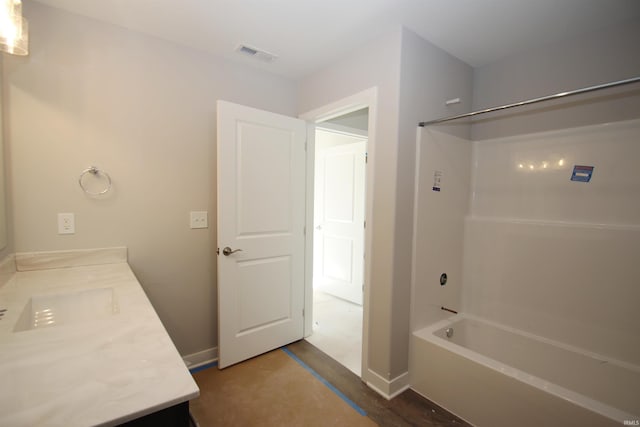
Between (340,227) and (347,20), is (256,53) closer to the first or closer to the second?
(347,20)

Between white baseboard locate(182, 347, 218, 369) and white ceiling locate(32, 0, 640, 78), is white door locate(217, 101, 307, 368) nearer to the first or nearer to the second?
white baseboard locate(182, 347, 218, 369)

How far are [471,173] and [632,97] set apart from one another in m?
0.98

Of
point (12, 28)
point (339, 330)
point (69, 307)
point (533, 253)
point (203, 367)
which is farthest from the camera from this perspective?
point (339, 330)

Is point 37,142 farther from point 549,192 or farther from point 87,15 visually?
point 549,192

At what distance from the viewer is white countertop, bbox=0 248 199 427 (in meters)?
0.62

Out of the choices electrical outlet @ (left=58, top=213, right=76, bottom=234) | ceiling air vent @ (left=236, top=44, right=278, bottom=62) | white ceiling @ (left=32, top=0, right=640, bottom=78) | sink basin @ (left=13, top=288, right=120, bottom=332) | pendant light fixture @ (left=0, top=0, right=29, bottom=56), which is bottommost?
sink basin @ (left=13, top=288, right=120, bottom=332)

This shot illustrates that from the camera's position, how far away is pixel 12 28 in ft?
3.69

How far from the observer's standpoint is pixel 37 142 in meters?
1.63

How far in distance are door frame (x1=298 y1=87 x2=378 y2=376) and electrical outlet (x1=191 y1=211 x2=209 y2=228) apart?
839 millimetres

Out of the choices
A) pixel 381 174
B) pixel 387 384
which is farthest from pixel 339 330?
pixel 381 174

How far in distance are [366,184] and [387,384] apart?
1.33 metres

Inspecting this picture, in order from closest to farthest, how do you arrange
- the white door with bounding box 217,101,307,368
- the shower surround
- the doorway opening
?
the shower surround < the white door with bounding box 217,101,307,368 < the doorway opening

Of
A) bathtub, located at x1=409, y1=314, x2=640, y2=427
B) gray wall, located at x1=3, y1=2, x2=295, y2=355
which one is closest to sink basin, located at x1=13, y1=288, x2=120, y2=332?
gray wall, located at x1=3, y1=2, x2=295, y2=355

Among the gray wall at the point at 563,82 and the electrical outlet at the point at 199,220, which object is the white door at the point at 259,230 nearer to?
the electrical outlet at the point at 199,220
